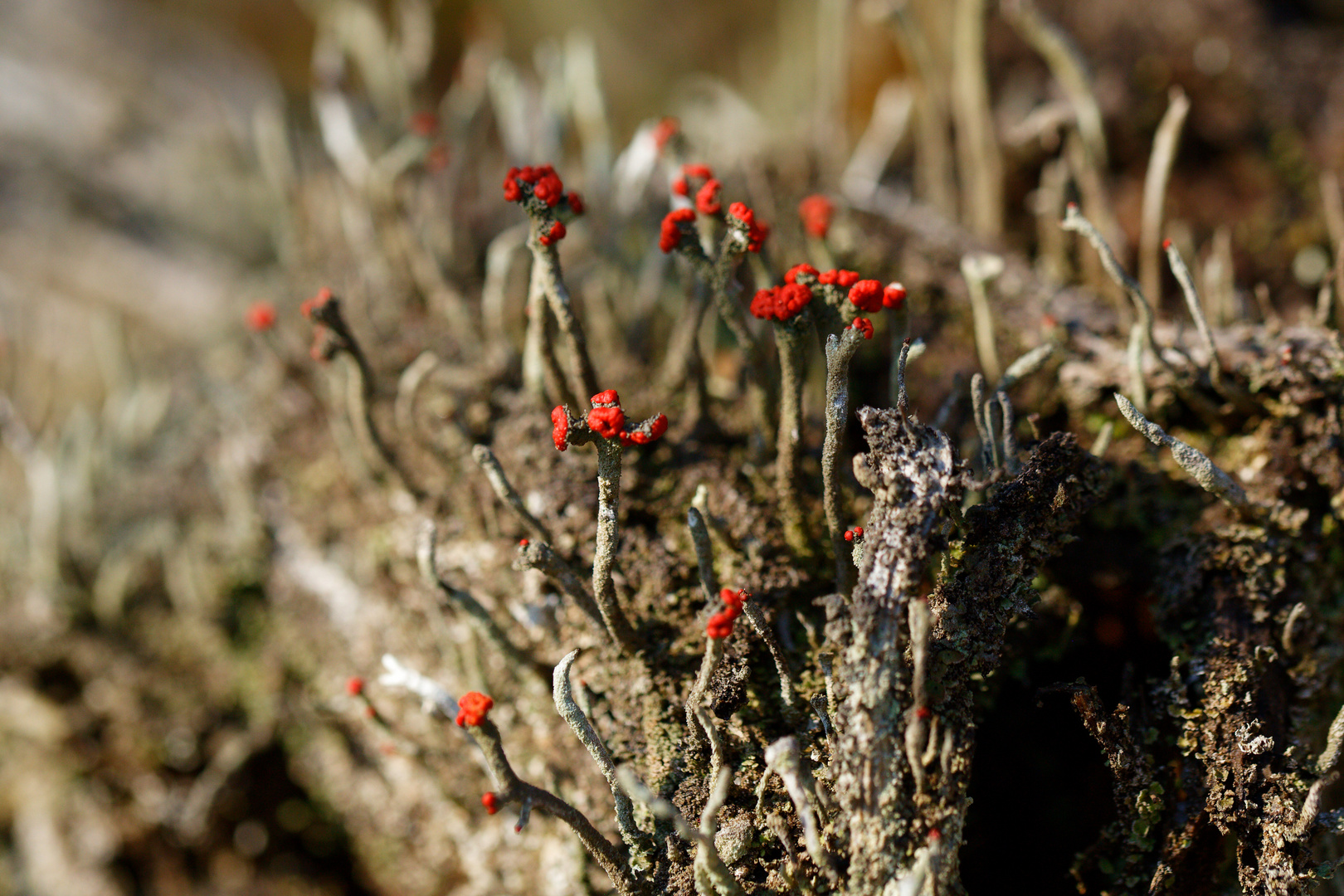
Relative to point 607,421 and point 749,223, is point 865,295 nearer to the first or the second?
point 749,223

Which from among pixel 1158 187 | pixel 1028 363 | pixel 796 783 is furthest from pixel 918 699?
pixel 1158 187

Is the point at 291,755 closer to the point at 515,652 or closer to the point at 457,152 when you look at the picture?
the point at 515,652

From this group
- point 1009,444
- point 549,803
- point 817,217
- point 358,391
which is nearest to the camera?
point 549,803

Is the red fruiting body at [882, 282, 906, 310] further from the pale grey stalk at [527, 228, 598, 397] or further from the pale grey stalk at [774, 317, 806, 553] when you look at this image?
the pale grey stalk at [527, 228, 598, 397]

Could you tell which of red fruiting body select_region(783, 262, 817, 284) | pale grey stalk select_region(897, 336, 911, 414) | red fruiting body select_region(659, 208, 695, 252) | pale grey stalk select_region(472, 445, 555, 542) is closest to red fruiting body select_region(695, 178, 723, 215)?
red fruiting body select_region(659, 208, 695, 252)

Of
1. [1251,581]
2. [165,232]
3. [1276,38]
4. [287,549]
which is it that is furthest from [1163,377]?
[165,232]

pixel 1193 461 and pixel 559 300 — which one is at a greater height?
pixel 559 300
